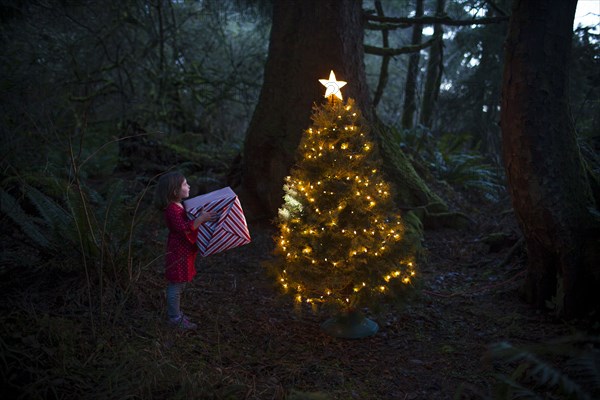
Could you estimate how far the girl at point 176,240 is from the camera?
157 inches

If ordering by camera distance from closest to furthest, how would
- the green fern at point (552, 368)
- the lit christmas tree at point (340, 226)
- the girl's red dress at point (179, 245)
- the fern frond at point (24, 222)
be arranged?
1. the green fern at point (552, 368)
2. the lit christmas tree at point (340, 226)
3. the girl's red dress at point (179, 245)
4. the fern frond at point (24, 222)

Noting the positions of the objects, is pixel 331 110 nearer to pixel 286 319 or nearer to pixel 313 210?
pixel 313 210

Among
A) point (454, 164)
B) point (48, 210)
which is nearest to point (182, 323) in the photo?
point (48, 210)

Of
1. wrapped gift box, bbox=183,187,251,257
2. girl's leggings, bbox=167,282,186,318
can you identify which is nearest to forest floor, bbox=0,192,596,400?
girl's leggings, bbox=167,282,186,318

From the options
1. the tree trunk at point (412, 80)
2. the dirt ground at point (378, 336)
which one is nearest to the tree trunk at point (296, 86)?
the dirt ground at point (378, 336)

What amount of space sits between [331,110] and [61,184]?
2.72 meters

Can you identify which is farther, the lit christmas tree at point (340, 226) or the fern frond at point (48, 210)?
the fern frond at point (48, 210)

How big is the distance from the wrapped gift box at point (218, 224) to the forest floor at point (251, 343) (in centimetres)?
65

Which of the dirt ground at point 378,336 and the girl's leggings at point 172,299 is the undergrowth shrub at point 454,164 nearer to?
the dirt ground at point 378,336

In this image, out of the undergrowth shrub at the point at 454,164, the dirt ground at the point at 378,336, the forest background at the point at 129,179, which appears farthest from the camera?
the undergrowth shrub at the point at 454,164

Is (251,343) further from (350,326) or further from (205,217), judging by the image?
(205,217)

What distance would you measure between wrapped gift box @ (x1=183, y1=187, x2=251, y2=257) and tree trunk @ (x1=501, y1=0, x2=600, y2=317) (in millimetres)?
2683

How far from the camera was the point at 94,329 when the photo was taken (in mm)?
3195

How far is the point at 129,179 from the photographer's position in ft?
28.5
